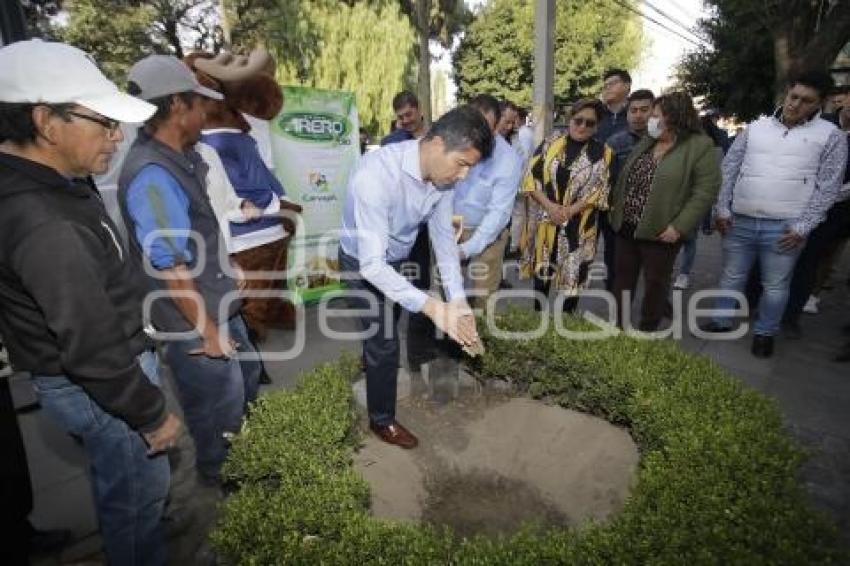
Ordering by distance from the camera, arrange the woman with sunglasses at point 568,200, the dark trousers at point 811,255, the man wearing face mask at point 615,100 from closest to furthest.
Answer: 1. the woman with sunglasses at point 568,200
2. the dark trousers at point 811,255
3. the man wearing face mask at point 615,100

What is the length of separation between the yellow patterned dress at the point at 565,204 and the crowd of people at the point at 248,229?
20mm

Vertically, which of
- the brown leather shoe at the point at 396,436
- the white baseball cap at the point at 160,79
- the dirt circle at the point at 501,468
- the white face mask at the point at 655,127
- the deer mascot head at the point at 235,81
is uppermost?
the deer mascot head at the point at 235,81

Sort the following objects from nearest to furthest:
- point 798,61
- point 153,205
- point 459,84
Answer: point 153,205 < point 798,61 < point 459,84

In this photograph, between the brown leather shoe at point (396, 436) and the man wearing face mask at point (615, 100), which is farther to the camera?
the man wearing face mask at point (615, 100)

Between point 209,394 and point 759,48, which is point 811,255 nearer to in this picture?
point 209,394

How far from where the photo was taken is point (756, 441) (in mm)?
2430

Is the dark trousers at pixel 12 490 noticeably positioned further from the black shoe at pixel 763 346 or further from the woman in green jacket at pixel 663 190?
the black shoe at pixel 763 346

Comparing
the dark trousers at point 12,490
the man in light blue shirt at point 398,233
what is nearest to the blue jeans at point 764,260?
the man in light blue shirt at point 398,233

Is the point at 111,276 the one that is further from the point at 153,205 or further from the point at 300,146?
the point at 300,146

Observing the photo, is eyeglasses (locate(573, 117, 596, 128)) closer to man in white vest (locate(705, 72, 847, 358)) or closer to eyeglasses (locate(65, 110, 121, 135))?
man in white vest (locate(705, 72, 847, 358))

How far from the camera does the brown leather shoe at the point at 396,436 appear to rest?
3314mm

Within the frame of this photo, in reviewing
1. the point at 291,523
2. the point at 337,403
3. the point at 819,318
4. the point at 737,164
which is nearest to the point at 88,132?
the point at 291,523

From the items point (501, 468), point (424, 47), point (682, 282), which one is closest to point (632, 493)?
point (501, 468)

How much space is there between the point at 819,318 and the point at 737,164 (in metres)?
2.43
